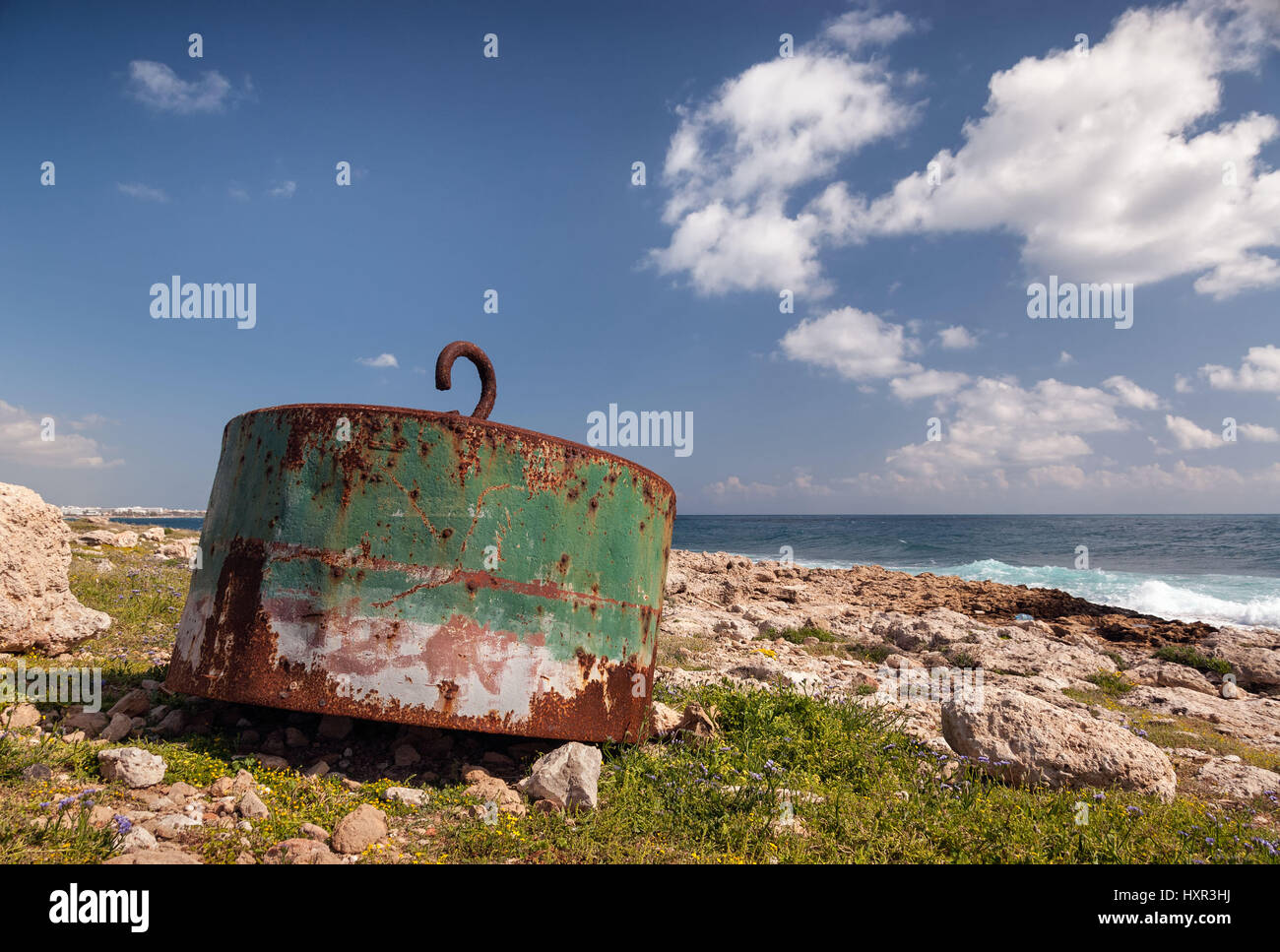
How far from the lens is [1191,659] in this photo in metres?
9.52

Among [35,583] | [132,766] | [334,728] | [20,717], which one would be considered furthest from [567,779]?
[35,583]

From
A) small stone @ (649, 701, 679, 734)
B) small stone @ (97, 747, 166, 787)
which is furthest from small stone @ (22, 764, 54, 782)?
small stone @ (649, 701, 679, 734)

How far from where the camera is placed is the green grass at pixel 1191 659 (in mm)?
8961

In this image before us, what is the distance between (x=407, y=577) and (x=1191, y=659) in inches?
441

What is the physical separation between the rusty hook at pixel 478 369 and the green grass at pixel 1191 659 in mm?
10439

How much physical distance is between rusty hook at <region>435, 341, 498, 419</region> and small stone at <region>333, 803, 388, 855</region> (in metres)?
1.82

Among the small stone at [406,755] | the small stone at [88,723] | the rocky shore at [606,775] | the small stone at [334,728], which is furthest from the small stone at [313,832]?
the small stone at [88,723]

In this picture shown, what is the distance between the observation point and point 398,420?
3160mm

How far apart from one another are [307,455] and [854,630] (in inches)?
344

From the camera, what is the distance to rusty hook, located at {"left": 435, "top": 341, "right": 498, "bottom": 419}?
11.3ft

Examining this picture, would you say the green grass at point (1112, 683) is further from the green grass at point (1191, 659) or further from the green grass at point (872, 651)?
the green grass at point (872, 651)

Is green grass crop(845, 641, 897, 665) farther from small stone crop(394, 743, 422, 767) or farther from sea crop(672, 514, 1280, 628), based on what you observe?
sea crop(672, 514, 1280, 628)

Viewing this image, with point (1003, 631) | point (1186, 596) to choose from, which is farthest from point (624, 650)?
point (1186, 596)
